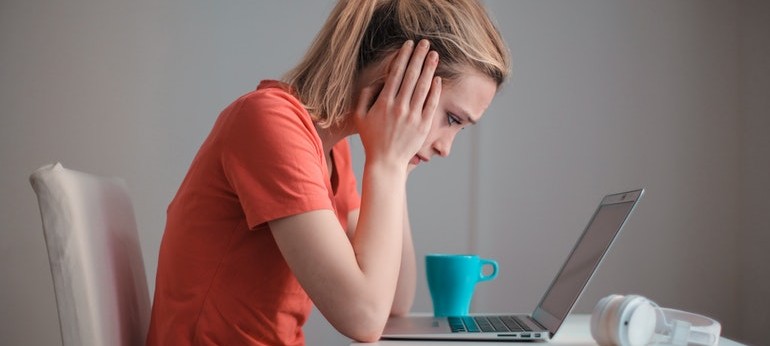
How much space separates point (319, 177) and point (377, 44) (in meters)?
0.28

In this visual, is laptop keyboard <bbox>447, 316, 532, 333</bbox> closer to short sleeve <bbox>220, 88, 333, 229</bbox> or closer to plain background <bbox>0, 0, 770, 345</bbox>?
short sleeve <bbox>220, 88, 333, 229</bbox>

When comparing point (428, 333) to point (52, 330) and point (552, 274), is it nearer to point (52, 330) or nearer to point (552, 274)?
point (552, 274)

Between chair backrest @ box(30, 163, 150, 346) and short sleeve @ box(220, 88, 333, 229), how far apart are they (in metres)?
0.16

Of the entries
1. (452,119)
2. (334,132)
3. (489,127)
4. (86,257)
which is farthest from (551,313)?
(489,127)

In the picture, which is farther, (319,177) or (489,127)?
(489,127)

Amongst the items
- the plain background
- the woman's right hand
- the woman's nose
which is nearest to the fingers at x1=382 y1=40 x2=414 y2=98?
the woman's right hand

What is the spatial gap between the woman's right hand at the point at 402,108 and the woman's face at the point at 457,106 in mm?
27

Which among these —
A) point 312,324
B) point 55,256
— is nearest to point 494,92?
point 55,256

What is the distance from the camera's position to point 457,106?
43.1 inches

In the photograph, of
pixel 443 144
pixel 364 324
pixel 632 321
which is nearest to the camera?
pixel 632 321

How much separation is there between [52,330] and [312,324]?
2.19 feet

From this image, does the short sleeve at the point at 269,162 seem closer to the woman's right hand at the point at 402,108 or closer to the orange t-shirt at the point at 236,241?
the orange t-shirt at the point at 236,241

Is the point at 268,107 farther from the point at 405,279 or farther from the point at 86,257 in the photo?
the point at 405,279

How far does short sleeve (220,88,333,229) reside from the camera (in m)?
0.89
